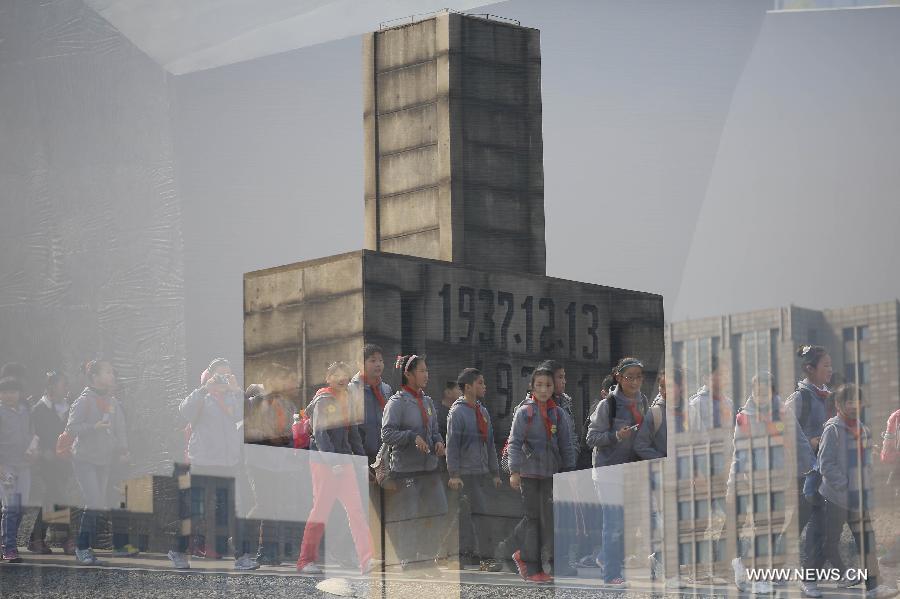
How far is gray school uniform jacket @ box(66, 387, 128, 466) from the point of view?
14.4m

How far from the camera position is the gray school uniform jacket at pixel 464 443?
13.7 m

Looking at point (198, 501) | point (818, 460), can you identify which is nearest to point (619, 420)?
point (818, 460)

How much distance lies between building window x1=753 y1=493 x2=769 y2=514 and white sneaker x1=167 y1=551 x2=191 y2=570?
383cm

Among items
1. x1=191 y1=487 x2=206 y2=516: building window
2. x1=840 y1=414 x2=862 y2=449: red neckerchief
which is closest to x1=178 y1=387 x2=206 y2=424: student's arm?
x1=191 y1=487 x2=206 y2=516: building window

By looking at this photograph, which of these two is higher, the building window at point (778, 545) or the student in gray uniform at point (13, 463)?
the student in gray uniform at point (13, 463)

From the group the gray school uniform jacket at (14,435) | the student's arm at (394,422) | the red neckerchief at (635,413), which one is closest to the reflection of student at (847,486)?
the red neckerchief at (635,413)

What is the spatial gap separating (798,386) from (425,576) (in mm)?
3109

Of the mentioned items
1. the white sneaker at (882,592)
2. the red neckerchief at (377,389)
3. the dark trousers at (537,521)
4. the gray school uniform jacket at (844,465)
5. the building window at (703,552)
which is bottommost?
the white sneaker at (882,592)

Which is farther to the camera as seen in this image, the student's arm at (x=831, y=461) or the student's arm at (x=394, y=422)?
the student's arm at (x=394, y=422)

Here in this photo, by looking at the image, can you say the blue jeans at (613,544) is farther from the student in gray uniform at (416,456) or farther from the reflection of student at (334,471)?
the reflection of student at (334,471)

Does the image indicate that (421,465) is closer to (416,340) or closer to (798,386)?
(798,386)

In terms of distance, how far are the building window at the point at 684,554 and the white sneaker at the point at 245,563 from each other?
2.82 meters

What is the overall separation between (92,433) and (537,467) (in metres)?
3.40

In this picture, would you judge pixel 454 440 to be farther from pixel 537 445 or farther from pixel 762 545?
pixel 762 545
